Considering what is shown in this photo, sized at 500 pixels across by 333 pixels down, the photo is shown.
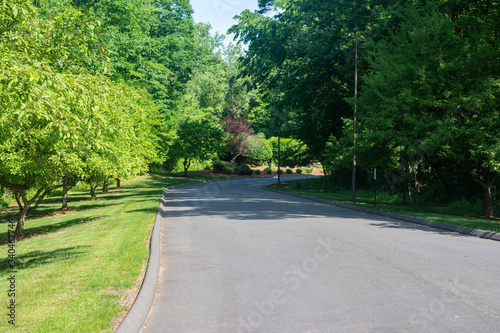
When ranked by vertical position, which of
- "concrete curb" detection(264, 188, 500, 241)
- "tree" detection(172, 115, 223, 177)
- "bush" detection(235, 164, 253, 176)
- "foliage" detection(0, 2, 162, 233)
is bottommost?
"concrete curb" detection(264, 188, 500, 241)

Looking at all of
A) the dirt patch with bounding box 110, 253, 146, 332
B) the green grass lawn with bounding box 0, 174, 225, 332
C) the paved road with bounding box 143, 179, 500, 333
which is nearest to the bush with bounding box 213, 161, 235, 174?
the green grass lawn with bounding box 0, 174, 225, 332

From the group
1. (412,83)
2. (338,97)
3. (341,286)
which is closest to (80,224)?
(341,286)

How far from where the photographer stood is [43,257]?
1042cm

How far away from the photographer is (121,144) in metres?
16.4

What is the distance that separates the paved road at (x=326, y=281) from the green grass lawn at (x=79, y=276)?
0.65 m

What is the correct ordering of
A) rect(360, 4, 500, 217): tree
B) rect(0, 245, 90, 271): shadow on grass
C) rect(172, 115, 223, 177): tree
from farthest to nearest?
1. rect(172, 115, 223, 177): tree
2. rect(360, 4, 500, 217): tree
3. rect(0, 245, 90, 271): shadow on grass

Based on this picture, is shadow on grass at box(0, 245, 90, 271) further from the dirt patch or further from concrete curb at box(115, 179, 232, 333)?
the dirt patch

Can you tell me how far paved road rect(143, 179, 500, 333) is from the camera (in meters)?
5.18

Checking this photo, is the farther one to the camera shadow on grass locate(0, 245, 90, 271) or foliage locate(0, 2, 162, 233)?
shadow on grass locate(0, 245, 90, 271)

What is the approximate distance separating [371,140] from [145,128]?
15.5m

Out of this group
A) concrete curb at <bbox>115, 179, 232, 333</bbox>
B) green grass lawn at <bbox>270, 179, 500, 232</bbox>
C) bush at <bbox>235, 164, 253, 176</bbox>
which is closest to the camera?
concrete curb at <bbox>115, 179, 232, 333</bbox>

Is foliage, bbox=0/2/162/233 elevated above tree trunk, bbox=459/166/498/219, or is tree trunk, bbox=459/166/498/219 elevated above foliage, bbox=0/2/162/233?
foliage, bbox=0/2/162/233

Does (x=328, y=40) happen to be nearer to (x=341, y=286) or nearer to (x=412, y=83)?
(x=412, y=83)

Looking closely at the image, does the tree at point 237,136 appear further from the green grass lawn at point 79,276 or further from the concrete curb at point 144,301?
the concrete curb at point 144,301
